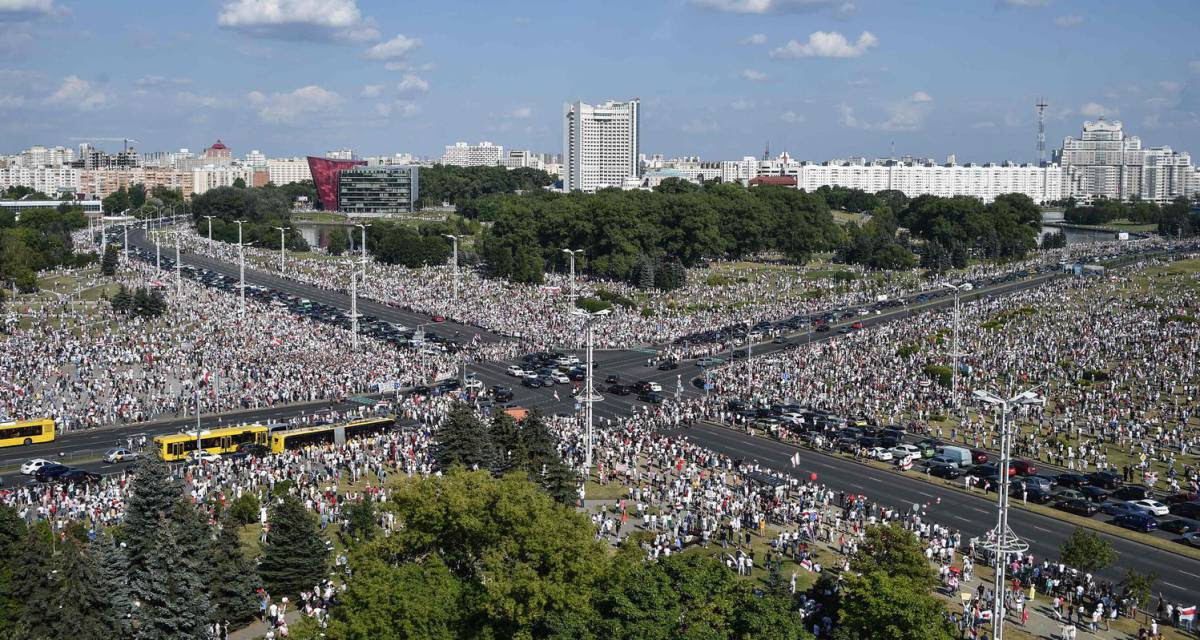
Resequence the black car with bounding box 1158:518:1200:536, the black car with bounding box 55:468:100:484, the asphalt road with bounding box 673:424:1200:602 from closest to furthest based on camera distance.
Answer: the asphalt road with bounding box 673:424:1200:602, the black car with bounding box 1158:518:1200:536, the black car with bounding box 55:468:100:484

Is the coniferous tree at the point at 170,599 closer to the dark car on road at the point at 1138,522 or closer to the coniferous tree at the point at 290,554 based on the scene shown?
the coniferous tree at the point at 290,554

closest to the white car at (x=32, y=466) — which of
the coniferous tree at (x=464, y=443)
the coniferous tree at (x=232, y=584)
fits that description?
the coniferous tree at (x=464, y=443)

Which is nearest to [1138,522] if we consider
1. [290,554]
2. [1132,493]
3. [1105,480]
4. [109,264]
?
[1132,493]

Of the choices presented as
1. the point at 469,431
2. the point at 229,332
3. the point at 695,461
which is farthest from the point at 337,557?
the point at 229,332

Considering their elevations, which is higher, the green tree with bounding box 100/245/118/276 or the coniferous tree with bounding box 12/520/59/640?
the green tree with bounding box 100/245/118/276

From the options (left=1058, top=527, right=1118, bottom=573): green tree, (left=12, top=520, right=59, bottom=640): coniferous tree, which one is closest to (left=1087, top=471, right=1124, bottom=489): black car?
(left=1058, top=527, right=1118, bottom=573): green tree

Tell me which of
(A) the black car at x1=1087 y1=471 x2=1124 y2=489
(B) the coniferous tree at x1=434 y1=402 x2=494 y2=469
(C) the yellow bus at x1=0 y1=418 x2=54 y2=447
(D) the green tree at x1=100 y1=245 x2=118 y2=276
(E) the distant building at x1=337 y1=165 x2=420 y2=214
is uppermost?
(E) the distant building at x1=337 y1=165 x2=420 y2=214

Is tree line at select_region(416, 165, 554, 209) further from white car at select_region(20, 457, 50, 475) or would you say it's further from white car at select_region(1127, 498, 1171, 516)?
white car at select_region(1127, 498, 1171, 516)
